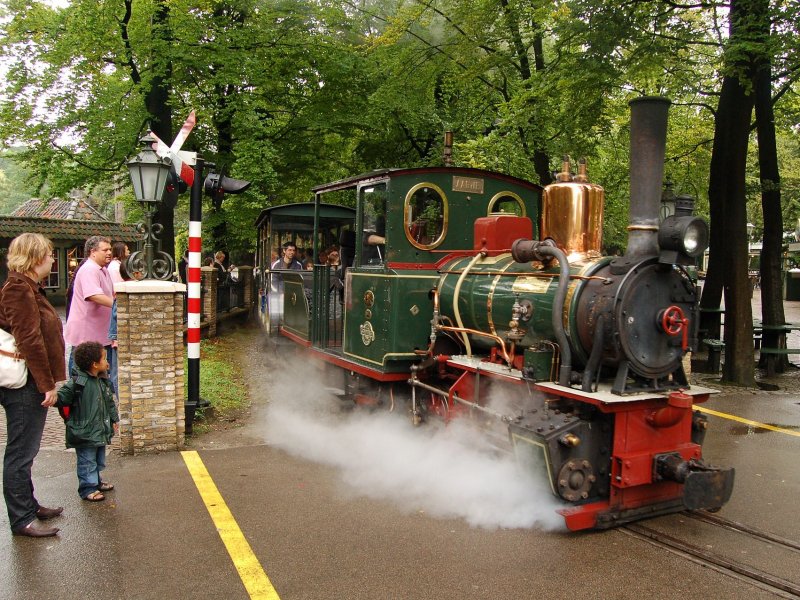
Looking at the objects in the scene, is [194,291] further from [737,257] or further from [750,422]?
[737,257]

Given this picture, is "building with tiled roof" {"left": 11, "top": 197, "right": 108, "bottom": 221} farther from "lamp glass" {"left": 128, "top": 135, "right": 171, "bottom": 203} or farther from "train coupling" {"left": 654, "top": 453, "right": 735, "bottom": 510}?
"train coupling" {"left": 654, "top": 453, "right": 735, "bottom": 510}

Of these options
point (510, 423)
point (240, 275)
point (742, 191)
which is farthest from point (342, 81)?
point (510, 423)

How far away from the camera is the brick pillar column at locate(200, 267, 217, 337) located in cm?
1414

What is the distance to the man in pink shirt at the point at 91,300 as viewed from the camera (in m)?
6.39

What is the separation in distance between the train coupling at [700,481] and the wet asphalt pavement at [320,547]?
12.5 inches

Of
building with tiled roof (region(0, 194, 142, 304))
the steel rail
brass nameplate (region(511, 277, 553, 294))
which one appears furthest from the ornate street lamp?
building with tiled roof (region(0, 194, 142, 304))

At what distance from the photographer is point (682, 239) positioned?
14.2ft

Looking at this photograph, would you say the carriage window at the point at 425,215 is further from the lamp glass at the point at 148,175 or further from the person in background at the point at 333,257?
the person in background at the point at 333,257

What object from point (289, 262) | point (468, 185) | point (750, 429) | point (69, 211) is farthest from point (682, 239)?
point (69, 211)

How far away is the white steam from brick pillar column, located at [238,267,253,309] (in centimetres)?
1137

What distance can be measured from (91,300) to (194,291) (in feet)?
3.18

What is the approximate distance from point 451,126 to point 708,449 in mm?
10221

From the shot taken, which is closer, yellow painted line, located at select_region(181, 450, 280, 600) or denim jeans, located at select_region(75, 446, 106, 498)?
yellow painted line, located at select_region(181, 450, 280, 600)

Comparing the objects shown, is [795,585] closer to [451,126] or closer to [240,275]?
[451,126]
